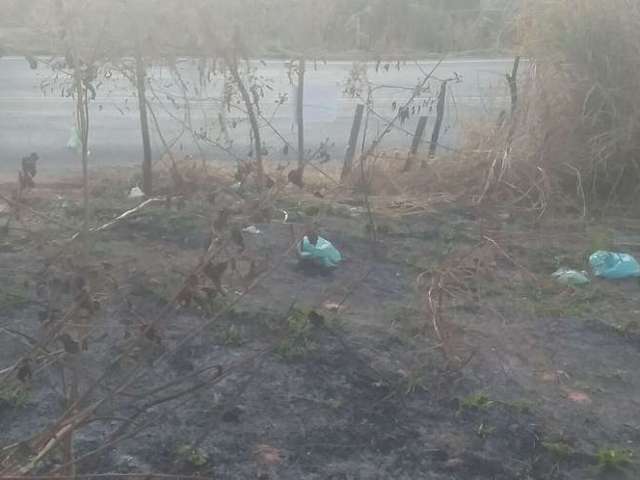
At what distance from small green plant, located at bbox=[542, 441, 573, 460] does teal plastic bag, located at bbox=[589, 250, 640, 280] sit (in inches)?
103

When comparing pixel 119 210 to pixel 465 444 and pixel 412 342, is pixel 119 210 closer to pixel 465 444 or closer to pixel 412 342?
pixel 412 342

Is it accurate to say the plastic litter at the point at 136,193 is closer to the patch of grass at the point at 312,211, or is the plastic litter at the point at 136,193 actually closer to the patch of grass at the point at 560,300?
the patch of grass at the point at 312,211

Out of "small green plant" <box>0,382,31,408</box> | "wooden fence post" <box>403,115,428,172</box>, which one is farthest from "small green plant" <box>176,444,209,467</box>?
"wooden fence post" <box>403,115,428,172</box>

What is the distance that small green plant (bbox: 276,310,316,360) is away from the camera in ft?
16.6

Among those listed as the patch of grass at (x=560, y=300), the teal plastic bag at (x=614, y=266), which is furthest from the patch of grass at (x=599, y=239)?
the patch of grass at (x=560, y=300)

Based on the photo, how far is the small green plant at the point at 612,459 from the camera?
14.1ft

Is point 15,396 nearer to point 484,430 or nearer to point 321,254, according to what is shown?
point 484,430

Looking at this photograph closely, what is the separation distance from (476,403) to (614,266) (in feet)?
8.03

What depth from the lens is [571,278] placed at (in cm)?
667

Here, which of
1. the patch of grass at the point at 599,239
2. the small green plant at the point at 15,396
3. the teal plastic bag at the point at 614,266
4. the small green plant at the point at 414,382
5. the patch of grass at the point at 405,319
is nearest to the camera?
the small green plant at the point at 15,396

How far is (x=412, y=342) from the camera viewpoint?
5.37 m

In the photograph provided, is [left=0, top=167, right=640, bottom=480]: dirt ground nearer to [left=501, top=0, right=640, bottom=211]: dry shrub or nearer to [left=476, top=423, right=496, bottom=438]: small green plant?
[left=476, top=423, right=496, bottom=438]: small green plant

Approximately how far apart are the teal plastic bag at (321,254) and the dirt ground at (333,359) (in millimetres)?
125

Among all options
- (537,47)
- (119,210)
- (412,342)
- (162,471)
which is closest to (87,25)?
(119,210)
